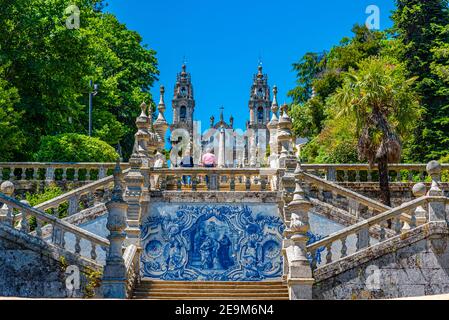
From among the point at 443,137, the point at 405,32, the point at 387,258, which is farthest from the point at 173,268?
the point at 405,32

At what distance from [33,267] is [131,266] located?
2078 millimetres

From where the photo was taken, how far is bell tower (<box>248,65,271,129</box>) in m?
103

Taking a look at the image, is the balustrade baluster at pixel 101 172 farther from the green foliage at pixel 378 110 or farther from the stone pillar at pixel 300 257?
the stone pillar at pixel 300 257

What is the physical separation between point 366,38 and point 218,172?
26.9 metres

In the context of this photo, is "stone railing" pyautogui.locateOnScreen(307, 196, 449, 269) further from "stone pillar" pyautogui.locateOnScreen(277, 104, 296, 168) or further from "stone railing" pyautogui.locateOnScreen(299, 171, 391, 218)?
"stone pillar" pyautogui.locateOnScreen(277, 104, 296, 168)

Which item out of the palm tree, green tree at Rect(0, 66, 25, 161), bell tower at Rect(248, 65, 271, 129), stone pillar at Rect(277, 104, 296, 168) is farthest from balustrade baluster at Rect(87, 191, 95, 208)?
bell tower at Rect(248, 65, 271, 129)

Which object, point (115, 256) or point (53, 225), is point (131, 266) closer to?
point (115, 256)

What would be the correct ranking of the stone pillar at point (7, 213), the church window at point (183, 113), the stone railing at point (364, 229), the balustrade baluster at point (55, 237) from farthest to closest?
the church window at point (183, 113), the balustrade baluster at point (55, 237), the stone pillar at point (7, 213), the stone railing at point (364, 229)

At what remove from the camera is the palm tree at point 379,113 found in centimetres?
1848

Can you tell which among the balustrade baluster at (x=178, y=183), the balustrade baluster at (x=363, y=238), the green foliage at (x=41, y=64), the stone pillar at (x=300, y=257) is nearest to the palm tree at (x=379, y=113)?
the balustrade baluster at (x=363, y=238)

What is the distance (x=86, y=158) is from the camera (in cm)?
2173

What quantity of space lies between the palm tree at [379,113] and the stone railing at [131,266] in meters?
8.10
